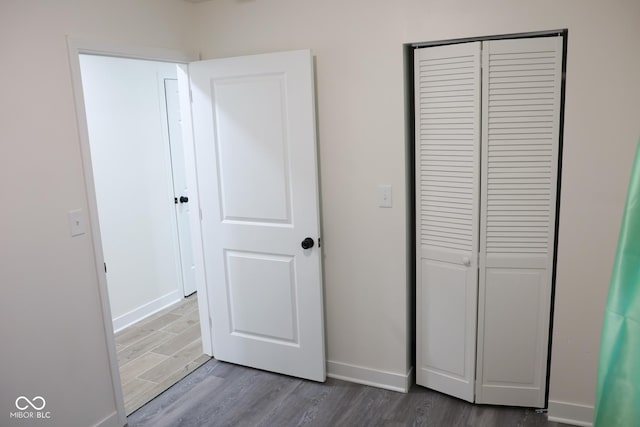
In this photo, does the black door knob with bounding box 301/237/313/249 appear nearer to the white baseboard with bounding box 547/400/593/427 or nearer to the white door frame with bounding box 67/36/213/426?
the white door frame with bounding box 67/36/213/426

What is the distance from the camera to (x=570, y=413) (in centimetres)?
246

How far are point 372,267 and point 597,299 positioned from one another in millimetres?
1155

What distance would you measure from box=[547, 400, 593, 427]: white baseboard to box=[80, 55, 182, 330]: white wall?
10.3ft

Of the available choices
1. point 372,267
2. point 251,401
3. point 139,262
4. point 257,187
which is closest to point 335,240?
point 372,267

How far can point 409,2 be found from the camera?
2.42 m

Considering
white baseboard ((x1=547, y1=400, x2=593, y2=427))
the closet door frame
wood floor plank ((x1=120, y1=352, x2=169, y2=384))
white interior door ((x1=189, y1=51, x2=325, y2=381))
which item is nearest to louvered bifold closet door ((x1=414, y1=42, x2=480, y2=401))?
the closet door frame

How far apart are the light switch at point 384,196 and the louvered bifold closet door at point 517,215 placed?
1.64 feet

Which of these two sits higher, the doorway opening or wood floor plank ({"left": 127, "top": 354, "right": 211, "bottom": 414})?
the doorway opening

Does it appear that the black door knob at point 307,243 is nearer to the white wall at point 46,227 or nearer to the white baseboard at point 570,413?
the white wall at point 46,227

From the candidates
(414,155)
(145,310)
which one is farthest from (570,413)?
(145,310)

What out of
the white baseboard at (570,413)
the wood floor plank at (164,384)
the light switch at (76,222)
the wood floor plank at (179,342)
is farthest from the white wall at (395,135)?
the light switch at (76,222)

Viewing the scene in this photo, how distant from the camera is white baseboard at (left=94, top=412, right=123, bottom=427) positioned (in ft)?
8.16

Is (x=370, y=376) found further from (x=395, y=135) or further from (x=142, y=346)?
(x=142, y=346)

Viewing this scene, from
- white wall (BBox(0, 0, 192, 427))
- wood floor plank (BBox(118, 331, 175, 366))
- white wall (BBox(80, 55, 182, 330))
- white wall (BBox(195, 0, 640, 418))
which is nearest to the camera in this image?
white wall (BBox(0, 0, 192, 427))
